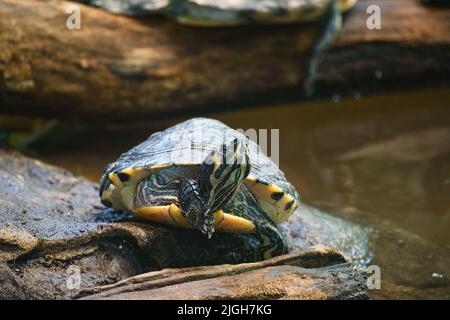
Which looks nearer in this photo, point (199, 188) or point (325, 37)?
point (199, 188)

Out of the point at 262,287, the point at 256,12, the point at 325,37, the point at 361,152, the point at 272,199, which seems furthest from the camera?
the point at 325,37

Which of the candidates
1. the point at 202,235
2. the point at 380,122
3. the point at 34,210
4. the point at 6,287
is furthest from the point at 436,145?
the point at 6,287

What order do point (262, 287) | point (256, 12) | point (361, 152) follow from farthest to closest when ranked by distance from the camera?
point (256, 12), point (361, 152), point (262, 287)

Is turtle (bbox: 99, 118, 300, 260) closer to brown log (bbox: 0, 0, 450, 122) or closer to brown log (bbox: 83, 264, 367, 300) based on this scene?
brown log (bbox: 83, 264, 367, 300)
